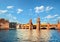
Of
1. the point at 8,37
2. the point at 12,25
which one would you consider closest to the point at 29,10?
the point at 12,25

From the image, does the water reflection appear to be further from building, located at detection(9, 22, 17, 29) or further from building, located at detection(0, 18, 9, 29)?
building, located at detection(0, 18, 9, 29)

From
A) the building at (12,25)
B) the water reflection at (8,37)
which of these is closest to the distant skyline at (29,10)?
the building at (12,25)

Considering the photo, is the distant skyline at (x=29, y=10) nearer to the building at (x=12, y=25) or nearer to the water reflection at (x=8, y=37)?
the building at (x=12, y=25)

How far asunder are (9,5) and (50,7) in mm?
A: 1715

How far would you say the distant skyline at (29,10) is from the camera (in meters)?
9.19

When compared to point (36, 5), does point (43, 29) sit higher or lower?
lower

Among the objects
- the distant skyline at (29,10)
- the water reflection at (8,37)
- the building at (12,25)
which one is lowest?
the water reflection at (8,37)

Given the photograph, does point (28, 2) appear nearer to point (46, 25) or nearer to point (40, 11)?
point (40, 11)

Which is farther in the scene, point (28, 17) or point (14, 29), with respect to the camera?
point (14, 29)

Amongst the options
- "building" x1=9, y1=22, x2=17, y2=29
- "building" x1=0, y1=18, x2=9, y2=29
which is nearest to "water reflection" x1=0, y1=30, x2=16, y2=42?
"building" x1=9, y1=22, x2=17, y2=29

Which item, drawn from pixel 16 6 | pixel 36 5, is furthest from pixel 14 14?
pixel 36 5

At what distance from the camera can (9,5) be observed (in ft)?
30.3

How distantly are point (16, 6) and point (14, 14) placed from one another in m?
0.35

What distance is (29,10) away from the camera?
9.29 metres
